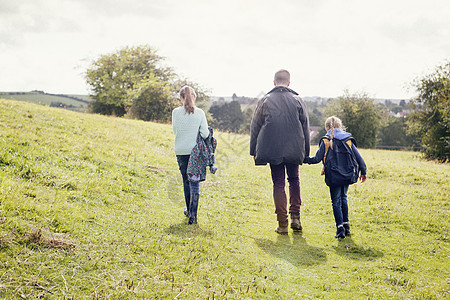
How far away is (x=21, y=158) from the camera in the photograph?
7.02 meters

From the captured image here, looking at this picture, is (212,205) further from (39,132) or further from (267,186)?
(39,132)

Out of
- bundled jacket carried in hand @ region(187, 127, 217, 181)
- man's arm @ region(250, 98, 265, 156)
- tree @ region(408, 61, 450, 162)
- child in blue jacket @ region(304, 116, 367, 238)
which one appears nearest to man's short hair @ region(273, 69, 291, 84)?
man's arm @ region(250, 98, 265, 156)

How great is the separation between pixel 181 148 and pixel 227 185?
4.79 meters

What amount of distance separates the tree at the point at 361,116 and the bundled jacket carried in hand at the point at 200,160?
51.2 m

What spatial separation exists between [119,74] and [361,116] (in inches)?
1525

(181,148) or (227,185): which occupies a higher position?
(181,148)

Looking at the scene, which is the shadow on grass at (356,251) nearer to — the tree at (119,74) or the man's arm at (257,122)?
the man's arm at (257,122)

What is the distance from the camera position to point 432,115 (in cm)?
2997

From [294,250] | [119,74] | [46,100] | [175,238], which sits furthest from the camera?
[119,74]

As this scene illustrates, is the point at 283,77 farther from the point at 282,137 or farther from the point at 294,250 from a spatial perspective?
the point at 294,250

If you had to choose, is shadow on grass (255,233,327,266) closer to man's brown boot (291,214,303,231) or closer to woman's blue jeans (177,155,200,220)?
man's brown boot (291,214,303,231)

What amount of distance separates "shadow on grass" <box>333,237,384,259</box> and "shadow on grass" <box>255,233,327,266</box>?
37 cm

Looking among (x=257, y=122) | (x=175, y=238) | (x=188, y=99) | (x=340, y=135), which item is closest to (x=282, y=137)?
(x=257, y=122)

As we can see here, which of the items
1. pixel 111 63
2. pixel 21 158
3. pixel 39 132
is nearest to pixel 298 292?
pixel 21 158
